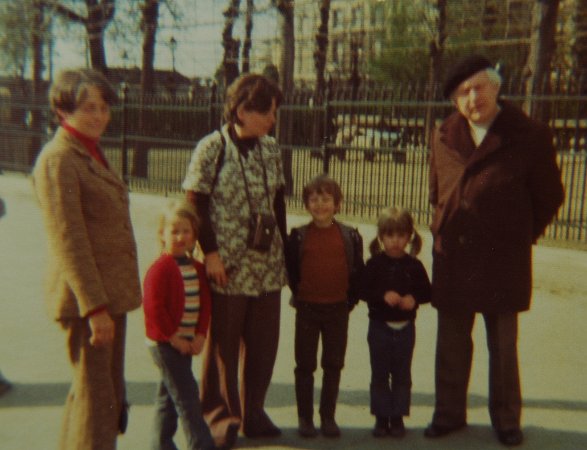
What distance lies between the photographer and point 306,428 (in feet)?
13.2

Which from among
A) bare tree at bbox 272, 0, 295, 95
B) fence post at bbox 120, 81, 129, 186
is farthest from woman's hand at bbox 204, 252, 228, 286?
bare tree at bbox 272, 0, 295, 95

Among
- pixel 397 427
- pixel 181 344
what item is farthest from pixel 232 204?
pixel 397 427

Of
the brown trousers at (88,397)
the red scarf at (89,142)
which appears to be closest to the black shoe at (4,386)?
the brown trousers at (88,397)

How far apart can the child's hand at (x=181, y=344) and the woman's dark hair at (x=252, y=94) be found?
102 centimetres

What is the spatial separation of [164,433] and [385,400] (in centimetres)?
109

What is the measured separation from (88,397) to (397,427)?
1.66m

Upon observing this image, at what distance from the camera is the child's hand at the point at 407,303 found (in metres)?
3.94

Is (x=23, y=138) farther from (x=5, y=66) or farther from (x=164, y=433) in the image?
(x=5, y=66)

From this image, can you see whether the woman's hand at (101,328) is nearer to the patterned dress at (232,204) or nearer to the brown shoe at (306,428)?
the patterned dress at (232,204)

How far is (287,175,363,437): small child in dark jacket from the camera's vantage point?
3953mm

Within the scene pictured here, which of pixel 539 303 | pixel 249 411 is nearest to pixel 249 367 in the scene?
pixel 249 411

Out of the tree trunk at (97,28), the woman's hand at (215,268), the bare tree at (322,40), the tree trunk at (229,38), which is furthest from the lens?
the bare tree at (322,40)

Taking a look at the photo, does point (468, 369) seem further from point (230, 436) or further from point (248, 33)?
point (248, 33)

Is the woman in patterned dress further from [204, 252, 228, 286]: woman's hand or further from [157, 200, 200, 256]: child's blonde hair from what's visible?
[157, 200, 200, 256]: child's blonde hair
